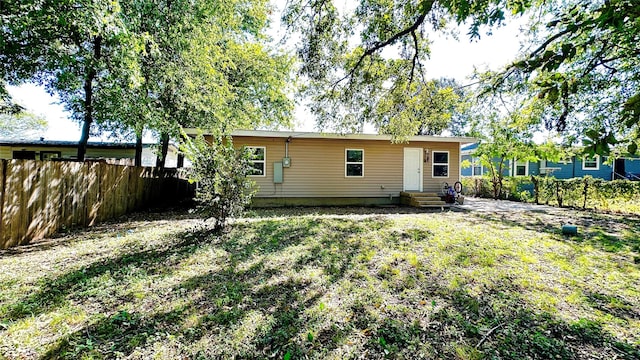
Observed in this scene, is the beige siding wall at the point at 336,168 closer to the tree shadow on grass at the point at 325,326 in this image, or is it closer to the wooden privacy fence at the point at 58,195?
the wooden privacy fence at the point at 58,195

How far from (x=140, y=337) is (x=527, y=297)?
401 centimetres

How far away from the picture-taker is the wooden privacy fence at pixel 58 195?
4.75 metres

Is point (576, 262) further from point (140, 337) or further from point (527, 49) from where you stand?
point (140, 337)

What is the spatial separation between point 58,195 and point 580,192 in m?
15.3

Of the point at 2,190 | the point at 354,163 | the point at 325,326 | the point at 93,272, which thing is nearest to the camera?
the point at 325,326

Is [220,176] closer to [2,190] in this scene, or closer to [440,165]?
[2,190]

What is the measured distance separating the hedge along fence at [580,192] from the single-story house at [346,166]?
3.80 meters

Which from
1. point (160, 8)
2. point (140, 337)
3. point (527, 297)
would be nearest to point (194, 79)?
point (160, 8)

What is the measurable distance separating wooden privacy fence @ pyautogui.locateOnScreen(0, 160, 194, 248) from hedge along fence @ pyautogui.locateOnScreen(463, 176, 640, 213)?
1497cm

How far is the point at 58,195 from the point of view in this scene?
5793 millimetres

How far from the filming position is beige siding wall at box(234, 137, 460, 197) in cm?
1041

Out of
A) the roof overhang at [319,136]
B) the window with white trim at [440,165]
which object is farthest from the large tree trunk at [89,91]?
the window with white trim at [440,165]

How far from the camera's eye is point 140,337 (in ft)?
8.38

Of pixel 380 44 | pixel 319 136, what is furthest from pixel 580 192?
pixel 380 44
